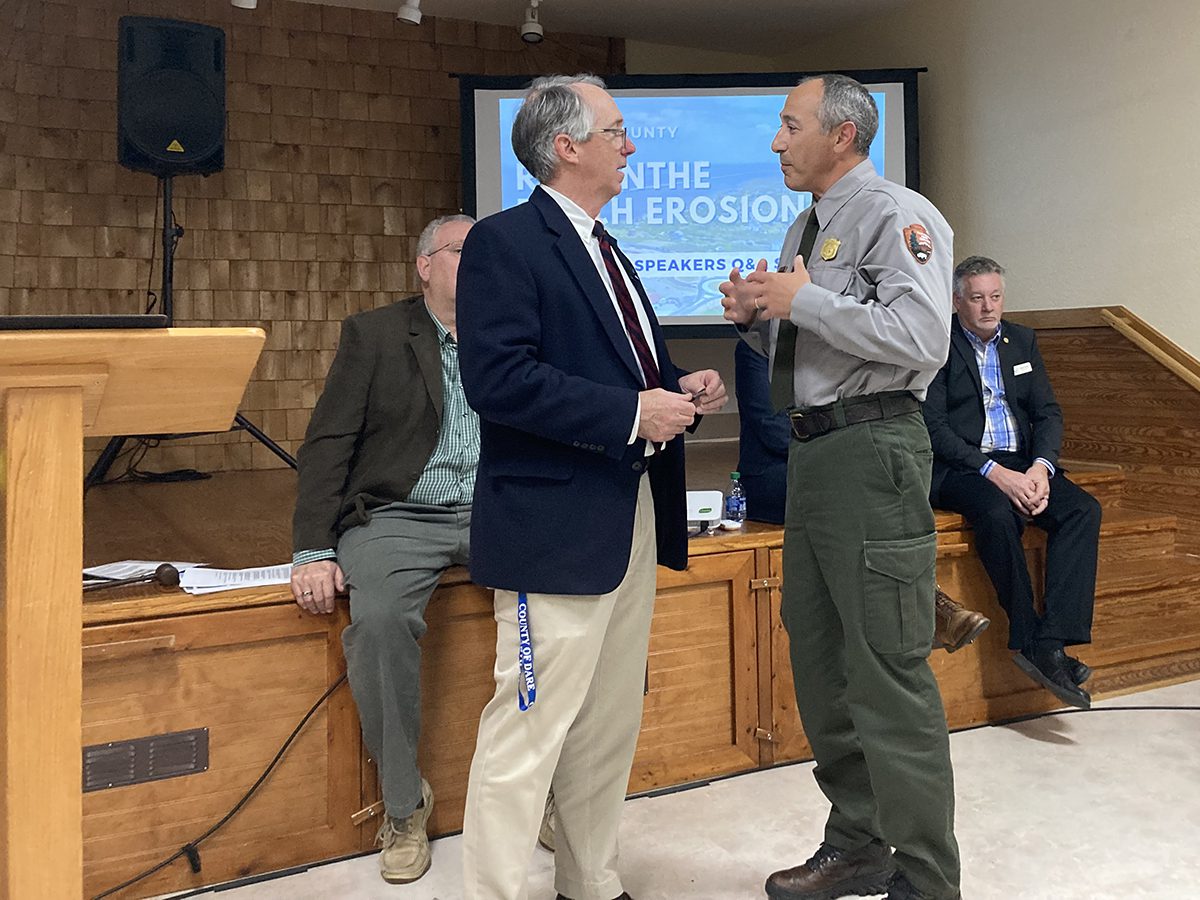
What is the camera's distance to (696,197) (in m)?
4.74

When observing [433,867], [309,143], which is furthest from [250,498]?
[433,867]

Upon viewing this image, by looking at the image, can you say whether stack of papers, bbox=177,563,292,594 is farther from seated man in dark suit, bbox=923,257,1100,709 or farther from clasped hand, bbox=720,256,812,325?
seated man in dark suit, bbox=923,257,1100,709

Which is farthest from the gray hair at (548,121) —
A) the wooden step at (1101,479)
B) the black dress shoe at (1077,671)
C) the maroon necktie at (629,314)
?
the wooden step at (1101,479)

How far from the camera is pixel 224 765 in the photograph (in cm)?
190

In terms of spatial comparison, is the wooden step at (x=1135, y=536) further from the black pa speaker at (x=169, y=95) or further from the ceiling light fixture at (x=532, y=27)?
the black pa speaker at (x=169, y=95)

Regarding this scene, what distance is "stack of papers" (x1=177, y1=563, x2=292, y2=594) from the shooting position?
1.95 metres

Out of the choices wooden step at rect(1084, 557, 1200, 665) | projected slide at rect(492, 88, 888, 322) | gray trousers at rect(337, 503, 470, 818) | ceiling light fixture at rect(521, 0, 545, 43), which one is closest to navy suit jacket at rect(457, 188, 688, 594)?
gray trousers at rect(337, 503, 470, 818)

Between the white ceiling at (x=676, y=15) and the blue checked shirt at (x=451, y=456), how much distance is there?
335 cm

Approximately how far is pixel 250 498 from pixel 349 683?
217cm

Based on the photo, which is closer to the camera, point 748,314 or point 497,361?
point 497,361

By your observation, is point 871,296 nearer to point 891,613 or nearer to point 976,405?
point 891,613

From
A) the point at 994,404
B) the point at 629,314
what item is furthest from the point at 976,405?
the point at 629,314

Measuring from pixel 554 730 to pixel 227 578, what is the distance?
84 cm

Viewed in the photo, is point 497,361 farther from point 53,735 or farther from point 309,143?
point 309,143
